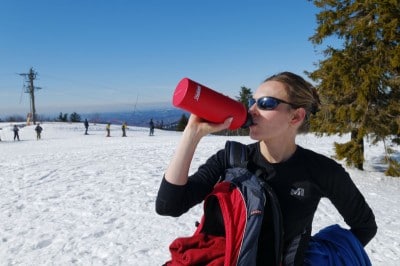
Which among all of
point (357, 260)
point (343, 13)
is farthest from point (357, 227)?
point (343, 13)

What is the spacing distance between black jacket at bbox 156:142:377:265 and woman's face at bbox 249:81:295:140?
0.21 meters

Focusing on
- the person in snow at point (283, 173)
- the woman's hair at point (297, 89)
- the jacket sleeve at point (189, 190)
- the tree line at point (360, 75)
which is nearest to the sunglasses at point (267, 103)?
the person in snow at point (283, 173)

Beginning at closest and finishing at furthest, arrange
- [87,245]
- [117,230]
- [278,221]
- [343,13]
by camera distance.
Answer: [278,221] → [87,245] → [117,230] → [343,13]

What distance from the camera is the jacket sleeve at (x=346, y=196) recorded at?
2180 millimetres

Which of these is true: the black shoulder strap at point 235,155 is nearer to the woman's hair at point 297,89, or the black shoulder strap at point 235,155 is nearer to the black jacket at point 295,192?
the black jacket at point 295,192

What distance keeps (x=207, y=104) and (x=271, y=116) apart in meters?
0.51

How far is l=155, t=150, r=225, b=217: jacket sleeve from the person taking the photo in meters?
2.03

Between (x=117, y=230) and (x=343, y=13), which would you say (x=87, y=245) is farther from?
(x=343, y=13)

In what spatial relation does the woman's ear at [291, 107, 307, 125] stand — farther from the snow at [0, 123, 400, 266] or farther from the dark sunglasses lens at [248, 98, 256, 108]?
the snow at [0, 123, 400, 266]

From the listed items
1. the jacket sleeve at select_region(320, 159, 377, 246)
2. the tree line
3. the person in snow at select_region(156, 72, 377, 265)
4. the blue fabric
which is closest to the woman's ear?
the person in snow at select_region(156, 72, 377, 265)

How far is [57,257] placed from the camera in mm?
5438

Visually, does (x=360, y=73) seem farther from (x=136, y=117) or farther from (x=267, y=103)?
(x=136, y=117)

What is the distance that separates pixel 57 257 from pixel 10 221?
2459mm

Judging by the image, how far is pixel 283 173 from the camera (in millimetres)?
2207
